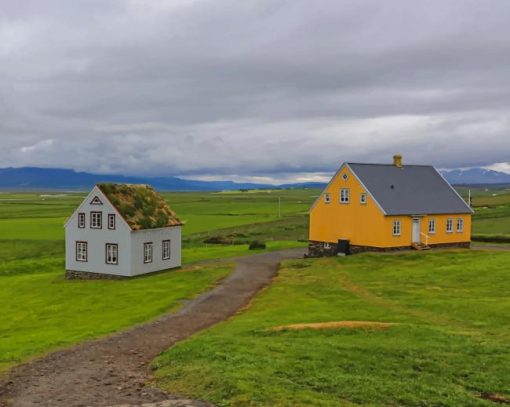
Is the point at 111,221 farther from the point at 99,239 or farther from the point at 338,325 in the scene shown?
the point at 338,325

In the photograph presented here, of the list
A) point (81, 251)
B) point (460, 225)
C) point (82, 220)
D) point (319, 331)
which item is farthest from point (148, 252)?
point (460, 225)

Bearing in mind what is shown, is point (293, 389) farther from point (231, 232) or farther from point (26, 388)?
point (231, 232)

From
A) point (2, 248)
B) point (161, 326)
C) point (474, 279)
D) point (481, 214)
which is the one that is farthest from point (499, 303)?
point (481, 214)

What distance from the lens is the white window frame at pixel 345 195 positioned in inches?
2466

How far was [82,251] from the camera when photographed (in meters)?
56.8

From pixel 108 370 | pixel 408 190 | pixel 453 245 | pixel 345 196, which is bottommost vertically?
pixel 108 370

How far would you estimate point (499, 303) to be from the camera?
32.2m

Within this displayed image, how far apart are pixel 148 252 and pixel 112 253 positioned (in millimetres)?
3437

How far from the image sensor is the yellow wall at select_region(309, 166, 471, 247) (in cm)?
5950

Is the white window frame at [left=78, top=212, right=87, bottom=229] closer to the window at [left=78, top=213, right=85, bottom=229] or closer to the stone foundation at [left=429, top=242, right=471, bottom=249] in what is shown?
the window at [left=78, top=213, right=85, bottom=229]

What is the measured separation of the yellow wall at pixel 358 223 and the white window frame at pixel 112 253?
22713 mm

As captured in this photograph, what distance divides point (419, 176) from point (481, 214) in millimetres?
46648

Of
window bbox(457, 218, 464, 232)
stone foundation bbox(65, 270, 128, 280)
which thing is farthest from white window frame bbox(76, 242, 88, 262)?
window bbox(457, 218, 464, 232)

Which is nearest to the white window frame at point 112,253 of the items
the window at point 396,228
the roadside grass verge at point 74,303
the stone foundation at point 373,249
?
the roadside grass verge at point 74,303
